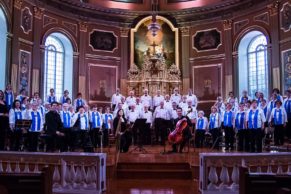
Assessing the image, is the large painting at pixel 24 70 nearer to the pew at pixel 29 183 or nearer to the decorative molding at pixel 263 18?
the decorative molding at pixel 263 18

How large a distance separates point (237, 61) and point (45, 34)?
8.73 metres

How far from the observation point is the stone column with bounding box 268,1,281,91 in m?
15.3

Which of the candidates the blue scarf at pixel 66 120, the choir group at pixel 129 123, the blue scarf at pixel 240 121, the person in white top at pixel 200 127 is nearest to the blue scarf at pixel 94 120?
the choir group at pixel 129 123

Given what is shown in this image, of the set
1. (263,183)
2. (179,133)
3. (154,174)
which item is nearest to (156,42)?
(179,133)

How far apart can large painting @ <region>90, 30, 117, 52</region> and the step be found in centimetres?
1087

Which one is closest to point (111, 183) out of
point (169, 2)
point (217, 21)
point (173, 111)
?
point (173, 111)

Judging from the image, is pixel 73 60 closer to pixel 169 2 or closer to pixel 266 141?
pixel 169 2

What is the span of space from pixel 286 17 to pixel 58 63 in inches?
402

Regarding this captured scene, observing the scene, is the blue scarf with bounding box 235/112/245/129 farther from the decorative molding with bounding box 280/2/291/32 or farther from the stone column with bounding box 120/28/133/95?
the stone column with bounding box 120/28/133/95

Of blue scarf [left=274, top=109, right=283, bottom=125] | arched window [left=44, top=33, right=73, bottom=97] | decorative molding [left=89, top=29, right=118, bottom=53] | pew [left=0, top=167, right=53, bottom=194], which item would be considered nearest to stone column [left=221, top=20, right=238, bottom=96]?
decorative molding [left=89, top=29, right=118, bottom=53]

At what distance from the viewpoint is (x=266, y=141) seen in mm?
12266

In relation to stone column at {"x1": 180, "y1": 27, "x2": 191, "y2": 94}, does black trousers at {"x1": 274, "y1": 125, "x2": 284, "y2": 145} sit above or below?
below

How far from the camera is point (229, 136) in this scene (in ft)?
40.7

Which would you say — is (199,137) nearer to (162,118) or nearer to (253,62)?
(162,118)
